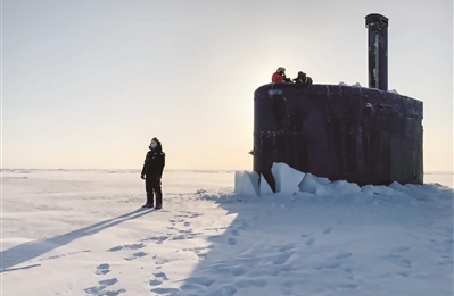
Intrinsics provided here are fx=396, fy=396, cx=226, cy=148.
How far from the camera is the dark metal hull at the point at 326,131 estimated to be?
31.6 feet

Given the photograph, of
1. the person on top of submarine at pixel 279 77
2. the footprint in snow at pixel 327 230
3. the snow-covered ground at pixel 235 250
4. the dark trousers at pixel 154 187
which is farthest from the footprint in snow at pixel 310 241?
the person on top of submarine at pixel 279 77

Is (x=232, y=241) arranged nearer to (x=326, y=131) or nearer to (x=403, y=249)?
(x=403, y=249)

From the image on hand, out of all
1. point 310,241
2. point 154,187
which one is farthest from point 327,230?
point 154,187

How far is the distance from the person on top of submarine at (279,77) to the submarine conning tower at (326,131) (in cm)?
37

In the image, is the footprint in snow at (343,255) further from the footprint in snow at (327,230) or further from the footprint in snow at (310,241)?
the footprint in snow at (327,230)

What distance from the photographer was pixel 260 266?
3.89 metres

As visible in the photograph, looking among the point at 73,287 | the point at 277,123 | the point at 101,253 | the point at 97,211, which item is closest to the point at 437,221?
the point at 277,123

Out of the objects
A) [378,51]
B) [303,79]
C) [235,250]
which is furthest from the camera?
[378,51]

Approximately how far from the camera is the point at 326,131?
966 centimetres

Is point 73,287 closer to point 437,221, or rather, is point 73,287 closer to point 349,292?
point 349,292

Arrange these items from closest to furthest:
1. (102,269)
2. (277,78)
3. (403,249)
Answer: (102,269) < (403,249) < (277,78)

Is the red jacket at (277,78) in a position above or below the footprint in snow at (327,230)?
above

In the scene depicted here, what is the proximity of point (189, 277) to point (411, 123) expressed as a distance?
965 cm

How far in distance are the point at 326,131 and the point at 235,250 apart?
19.1ft
